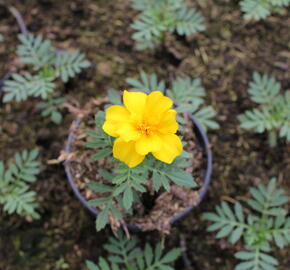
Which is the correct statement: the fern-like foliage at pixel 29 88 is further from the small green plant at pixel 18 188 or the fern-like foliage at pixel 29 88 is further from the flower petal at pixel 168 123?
the flower petal at pixel 168 123

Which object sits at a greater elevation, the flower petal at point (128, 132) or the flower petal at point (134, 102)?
the flower petal at point (134, 102)

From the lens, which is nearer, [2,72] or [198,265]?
[198,265]

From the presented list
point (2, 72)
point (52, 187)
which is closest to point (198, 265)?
point (52, 187)

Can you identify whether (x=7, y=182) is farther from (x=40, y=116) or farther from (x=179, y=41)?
(x=179, y=41)

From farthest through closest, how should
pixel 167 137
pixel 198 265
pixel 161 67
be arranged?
pixel 161 67, pixel 198 265, pixel 167 137

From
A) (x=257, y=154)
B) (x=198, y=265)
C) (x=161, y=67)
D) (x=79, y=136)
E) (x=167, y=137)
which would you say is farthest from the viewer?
(x=161, y=67)

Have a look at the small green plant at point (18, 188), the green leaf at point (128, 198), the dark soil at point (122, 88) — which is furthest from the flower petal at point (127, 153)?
the small green plant at point (18, 188)
